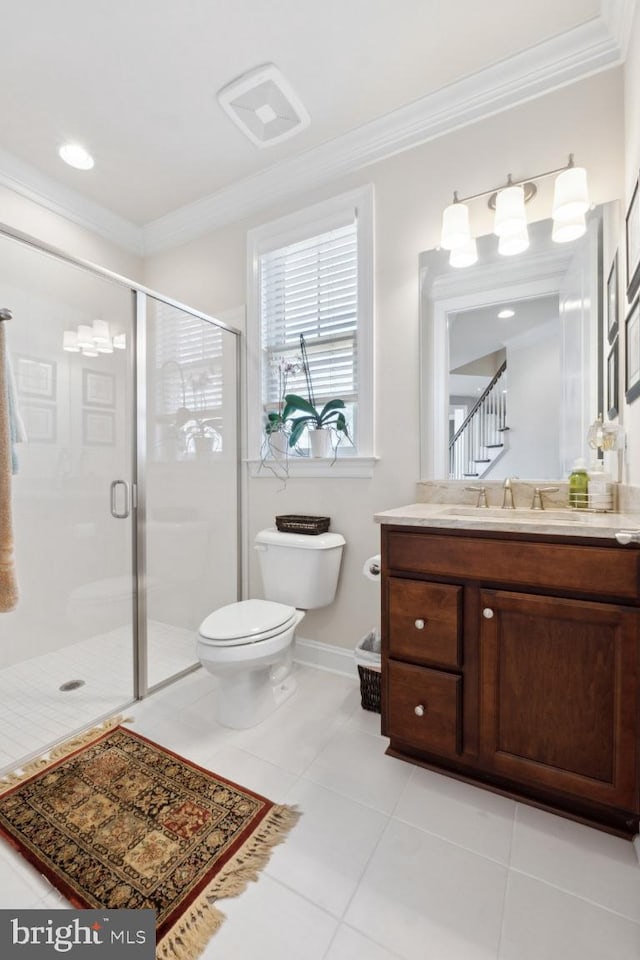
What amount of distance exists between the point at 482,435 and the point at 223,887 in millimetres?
1679

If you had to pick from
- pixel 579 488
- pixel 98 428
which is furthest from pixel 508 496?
pixel 98 428

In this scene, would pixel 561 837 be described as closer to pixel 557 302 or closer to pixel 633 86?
pixel 557 302

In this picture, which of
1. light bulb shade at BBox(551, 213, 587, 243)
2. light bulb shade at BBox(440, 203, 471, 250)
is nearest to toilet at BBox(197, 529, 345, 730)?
light bulb shade at BBox(440, 203, 471, 250)

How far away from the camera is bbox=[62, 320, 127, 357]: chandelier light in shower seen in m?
1.88

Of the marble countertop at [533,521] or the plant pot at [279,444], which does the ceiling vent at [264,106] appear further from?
the marble countertop at [533,521]

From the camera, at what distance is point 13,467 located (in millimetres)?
1363

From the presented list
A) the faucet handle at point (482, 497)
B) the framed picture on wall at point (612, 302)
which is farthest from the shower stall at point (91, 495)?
the framed picture on wall at point (612, 302)

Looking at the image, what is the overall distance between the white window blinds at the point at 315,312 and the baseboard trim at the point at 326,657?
4.03 feet

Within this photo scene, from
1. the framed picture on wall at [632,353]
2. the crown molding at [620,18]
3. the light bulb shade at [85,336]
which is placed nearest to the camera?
the framed picture on wall at [632,353]

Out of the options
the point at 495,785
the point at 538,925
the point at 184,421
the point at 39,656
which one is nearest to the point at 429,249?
the point at 184,421

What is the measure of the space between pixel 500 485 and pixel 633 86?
1.38 m

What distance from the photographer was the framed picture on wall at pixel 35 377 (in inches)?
68.2

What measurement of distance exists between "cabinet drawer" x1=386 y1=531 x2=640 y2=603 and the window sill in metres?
0.67

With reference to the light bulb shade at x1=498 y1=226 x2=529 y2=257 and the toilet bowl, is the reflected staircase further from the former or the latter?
the toilet bowl
